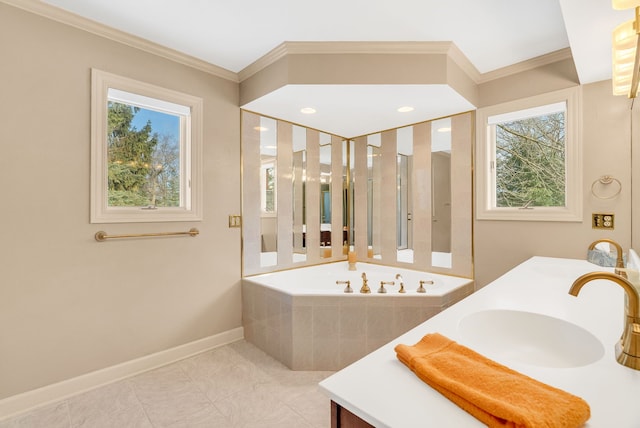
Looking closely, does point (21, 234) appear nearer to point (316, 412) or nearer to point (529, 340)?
point (316, 412)

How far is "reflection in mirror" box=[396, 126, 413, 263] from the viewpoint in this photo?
3279mm

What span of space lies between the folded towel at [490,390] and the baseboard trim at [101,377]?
221cm

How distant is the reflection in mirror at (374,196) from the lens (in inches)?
137

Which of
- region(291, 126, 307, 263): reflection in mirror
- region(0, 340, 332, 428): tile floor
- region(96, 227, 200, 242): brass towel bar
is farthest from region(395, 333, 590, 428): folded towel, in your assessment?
region(291, 126, 307, 263): reflection in mirror

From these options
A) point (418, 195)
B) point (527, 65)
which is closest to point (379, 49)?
point (527, 65)

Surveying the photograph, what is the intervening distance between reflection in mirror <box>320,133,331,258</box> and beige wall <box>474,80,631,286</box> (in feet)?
5.63

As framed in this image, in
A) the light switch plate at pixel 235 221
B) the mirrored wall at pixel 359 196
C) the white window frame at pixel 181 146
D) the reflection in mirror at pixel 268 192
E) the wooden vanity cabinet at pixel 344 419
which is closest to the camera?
the wooden vanity cabinet at pixel 344 419

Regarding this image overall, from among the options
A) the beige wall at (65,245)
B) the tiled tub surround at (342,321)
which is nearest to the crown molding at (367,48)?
the beige wall at (65,245)

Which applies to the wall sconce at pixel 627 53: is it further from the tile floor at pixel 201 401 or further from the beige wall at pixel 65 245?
the beige wall at pixel 65 245

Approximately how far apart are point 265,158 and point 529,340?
249 cm

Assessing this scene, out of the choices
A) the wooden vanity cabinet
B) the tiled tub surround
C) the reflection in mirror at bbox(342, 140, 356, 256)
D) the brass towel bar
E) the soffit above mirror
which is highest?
the soffit above mirror

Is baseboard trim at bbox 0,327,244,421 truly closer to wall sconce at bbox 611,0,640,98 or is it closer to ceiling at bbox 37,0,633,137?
ceiling at bbox 37,0,633,137

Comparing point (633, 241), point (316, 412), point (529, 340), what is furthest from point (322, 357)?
point (633, 241)

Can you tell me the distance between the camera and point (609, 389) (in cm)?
66
